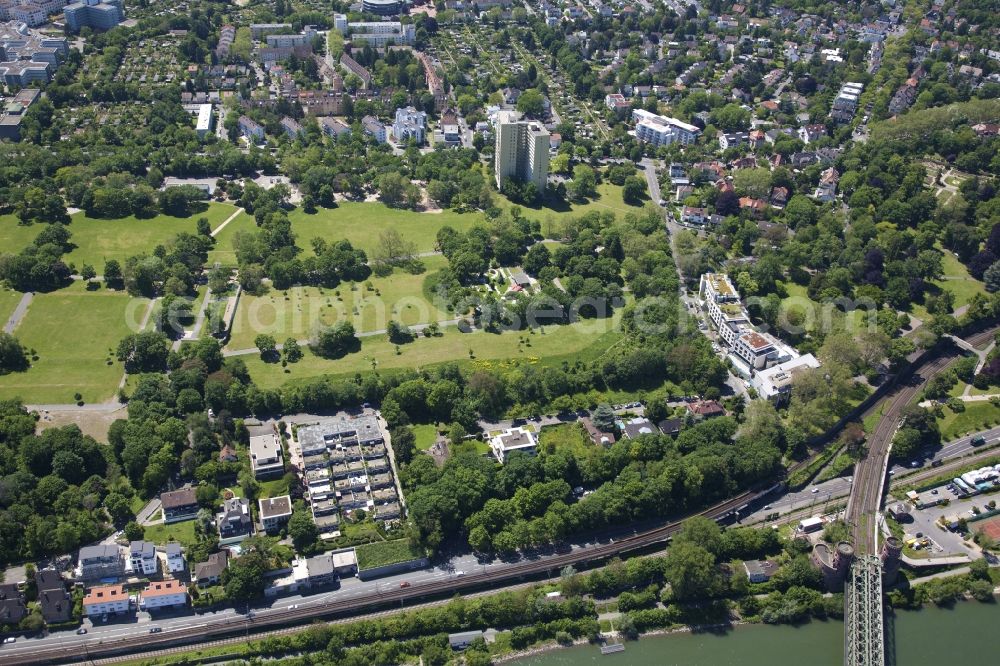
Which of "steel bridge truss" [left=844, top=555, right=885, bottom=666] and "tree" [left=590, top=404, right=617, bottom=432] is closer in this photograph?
"steel bridge truss" [left=844, top=555, right=885, bottom=666]

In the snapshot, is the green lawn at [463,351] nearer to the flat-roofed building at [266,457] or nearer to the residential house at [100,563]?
the flat-roofed building at [266,457]

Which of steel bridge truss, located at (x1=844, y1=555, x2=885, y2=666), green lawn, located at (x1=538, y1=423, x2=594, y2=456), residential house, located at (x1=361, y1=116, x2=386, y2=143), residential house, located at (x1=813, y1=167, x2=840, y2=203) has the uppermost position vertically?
residential house, located at (x1=813, y1=167, x2=840, y2=203)

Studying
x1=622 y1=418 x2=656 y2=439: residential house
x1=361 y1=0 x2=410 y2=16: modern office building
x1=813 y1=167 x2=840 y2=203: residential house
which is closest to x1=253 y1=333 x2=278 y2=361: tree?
x1=622 y1=418 x2=656 y2=439: residential house

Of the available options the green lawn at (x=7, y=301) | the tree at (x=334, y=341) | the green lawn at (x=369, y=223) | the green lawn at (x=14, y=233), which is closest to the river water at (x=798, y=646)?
the tree at (x=334, y=341)

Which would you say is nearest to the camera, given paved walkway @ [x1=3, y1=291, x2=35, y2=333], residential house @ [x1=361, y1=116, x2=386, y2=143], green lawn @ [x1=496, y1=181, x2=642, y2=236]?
paved walkway @ [x1=3, y1=291, x2=35, y2=333]

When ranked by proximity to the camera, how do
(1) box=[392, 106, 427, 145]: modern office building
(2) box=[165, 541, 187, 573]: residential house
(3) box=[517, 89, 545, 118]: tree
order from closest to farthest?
1. (2) box=[165, 541, 187, 573]: residential house
2. (1) box=[392, 106, 427, 145]: modern office building
3. (3) box=[517, 89, 545, 118]: tree

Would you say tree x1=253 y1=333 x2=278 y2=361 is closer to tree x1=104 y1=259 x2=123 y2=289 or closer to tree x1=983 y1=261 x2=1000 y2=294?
tree x1=104 y1=259 x2=123 y2=289
